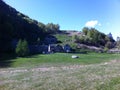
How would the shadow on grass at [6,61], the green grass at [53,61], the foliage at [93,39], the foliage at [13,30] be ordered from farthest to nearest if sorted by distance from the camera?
the foliage at [93,39]
the foliage at [13,30]
the green grass at [53,61]
the shadow on grass at [6,61]

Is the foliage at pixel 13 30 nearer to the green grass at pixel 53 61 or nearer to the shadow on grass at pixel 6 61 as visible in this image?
the shadow on grass at pixel 6 61

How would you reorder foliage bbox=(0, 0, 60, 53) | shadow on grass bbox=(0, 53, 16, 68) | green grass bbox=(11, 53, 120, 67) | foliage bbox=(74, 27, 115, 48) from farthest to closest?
foliage bbox=(74, 27, 115, 48) < foliage bbox=(0, 0, 60, 53) < green grass bbox=(11, 53, 120, 67) < shadow on grass bbox=(0, 53, 16, 68)

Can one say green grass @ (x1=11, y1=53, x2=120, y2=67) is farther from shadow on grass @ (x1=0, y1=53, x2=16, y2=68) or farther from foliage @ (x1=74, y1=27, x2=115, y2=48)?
foliage @ (x1=74, y1=27, x2=115, y2=48)

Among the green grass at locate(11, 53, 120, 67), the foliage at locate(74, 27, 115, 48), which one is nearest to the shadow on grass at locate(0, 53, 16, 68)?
the green grass at locate(11, 53, 120, 67)

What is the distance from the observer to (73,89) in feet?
79.3

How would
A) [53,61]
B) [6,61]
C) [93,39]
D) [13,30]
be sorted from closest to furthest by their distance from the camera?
1. [53,61]
2. [6,61]
3. [13,30]
4. [93,39]

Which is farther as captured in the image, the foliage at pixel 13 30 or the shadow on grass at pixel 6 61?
the foliage at pixel 13 30

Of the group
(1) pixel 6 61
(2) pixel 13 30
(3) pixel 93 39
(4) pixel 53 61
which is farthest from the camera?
(3) pixel 93 39

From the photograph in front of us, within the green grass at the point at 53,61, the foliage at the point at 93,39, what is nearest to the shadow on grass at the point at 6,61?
the green grass at the point at 53,61

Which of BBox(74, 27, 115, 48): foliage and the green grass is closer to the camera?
the green grass

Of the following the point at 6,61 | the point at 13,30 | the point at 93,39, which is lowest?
the point at 6,61

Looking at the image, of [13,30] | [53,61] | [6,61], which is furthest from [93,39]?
[53,61]

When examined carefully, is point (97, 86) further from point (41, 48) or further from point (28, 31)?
point (28, 31)

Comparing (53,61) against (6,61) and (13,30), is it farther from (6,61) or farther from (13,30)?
(13,30)
